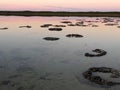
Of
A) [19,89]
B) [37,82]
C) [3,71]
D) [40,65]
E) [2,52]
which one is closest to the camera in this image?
[19,89]

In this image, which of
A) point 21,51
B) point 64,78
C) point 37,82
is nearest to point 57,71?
point 64,78

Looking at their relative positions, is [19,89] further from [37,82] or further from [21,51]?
[21,51]

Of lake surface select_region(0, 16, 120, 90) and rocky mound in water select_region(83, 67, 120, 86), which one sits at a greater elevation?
rocky mound in water select_region(83, 67, 120, 86)

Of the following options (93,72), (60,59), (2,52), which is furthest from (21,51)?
(93,72)

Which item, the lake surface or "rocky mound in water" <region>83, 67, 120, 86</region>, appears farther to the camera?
"rocky mound in water" <region>83, 67, 120, 86</region>

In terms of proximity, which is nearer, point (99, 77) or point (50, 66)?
point (99, 77)

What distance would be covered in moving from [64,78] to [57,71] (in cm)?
136

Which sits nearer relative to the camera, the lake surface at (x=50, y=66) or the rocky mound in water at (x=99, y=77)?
the lake surface at (x=50, y=66)

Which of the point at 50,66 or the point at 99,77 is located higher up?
the point at 99,77

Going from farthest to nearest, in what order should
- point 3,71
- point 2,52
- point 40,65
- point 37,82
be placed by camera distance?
point 2,52 < point 40,65 < point 3,71 < point 37,82

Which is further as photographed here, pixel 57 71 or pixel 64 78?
pixel 57 71

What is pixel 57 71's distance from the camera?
1567cm

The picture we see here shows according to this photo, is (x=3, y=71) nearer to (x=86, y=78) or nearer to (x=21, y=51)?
(x=86, y=78)

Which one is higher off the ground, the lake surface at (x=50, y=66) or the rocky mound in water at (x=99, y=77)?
the rocky mound in water at (x=99, y=77)
